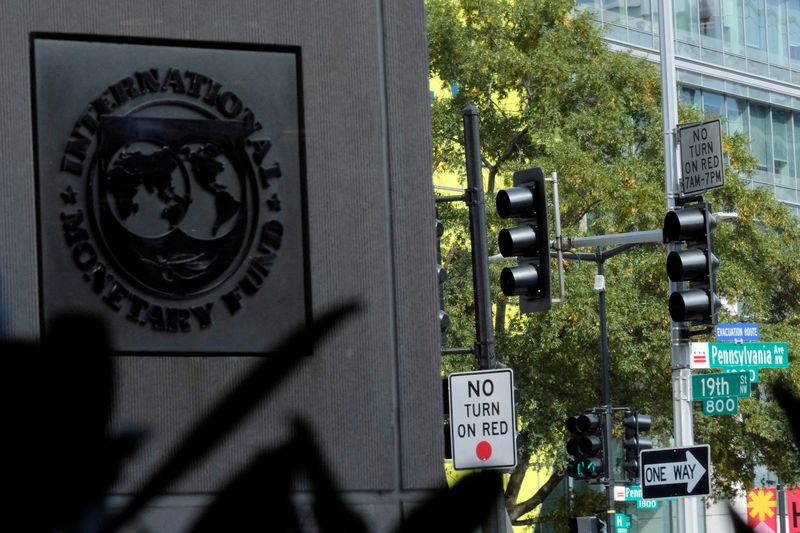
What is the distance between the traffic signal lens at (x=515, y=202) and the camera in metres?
11.4

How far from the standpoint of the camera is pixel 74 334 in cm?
137

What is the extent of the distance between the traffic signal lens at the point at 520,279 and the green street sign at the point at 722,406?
24.0 feet

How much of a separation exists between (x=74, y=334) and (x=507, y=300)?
1148 inches

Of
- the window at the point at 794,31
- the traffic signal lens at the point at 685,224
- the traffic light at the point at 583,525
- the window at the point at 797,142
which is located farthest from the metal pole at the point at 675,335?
the window at the point at 794,31

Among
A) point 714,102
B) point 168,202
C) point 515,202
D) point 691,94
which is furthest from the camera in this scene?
point 714,102

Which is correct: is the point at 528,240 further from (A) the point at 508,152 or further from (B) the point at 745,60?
(B) the point at 745,60

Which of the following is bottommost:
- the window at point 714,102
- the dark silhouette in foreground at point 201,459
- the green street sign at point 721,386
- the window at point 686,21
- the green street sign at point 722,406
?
the green street sign at point 722,406

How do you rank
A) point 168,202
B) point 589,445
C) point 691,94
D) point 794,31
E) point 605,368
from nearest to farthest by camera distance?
point 168,202
point 589,445
point 605,368
point 691,94
point 794,31

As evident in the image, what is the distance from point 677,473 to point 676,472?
0.02 meters

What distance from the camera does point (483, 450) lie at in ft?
35.4

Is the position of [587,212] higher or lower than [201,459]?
higher

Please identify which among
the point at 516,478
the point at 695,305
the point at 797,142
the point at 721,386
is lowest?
the point at 516,478

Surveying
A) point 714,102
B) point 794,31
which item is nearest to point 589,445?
point 714,102

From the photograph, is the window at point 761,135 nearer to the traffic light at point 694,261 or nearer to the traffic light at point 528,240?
the traffic light at point 694,261
